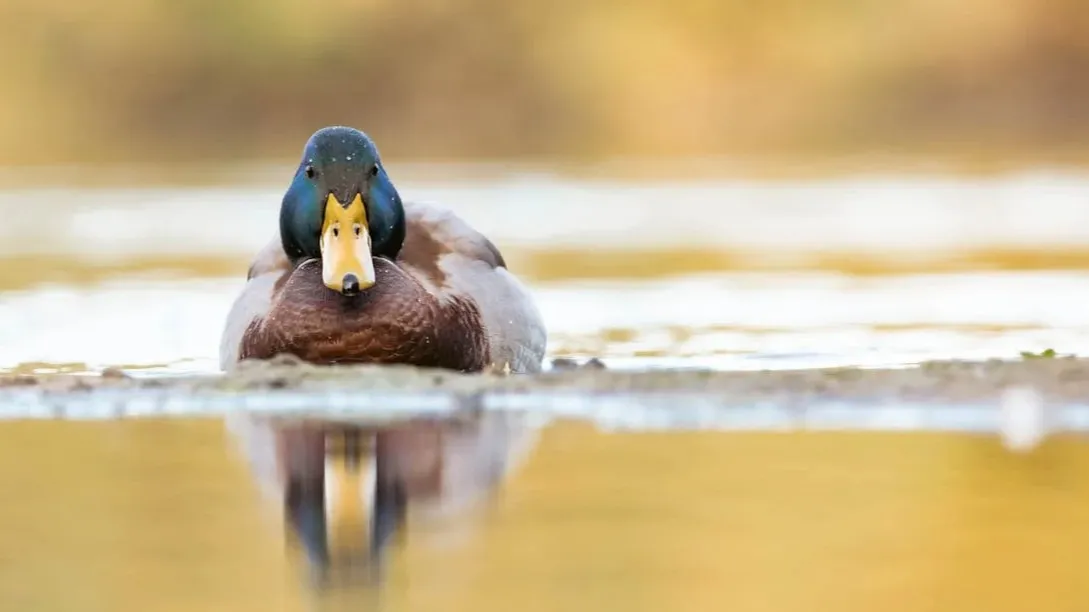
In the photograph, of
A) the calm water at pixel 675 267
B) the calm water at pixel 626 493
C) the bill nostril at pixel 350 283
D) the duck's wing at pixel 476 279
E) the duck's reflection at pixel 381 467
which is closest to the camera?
the calm water at pixel 626 493

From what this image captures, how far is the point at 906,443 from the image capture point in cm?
710

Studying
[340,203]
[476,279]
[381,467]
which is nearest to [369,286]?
[340,203]

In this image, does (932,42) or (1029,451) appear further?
(932,42)

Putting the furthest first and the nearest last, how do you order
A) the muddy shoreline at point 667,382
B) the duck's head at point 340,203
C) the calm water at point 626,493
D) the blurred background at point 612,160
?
the blurred background at point 612,160
the duck's head at point 340,203
the muddy shoreline at point 667,382
the calm water at point 626,493

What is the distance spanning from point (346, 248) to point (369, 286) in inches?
7.8

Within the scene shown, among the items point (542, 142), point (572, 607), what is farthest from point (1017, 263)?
point (542, 142)

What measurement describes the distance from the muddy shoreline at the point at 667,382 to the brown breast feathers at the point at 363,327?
0.15 metres

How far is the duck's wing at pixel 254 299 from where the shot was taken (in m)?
9.36

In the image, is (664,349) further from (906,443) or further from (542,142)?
(542,142)

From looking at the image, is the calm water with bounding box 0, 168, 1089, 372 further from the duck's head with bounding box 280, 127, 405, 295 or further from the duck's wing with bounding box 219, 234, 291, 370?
the duck's head with bounding box 280, 127, 405, 295

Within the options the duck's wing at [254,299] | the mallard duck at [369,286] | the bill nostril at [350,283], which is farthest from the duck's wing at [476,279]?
the duck's wing at [254,299]

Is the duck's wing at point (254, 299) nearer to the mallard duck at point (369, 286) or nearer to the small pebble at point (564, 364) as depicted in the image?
the mallard duck at point (369, 286)

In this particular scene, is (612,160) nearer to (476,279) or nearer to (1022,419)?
(476,279)

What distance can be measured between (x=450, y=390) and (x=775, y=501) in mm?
2085
